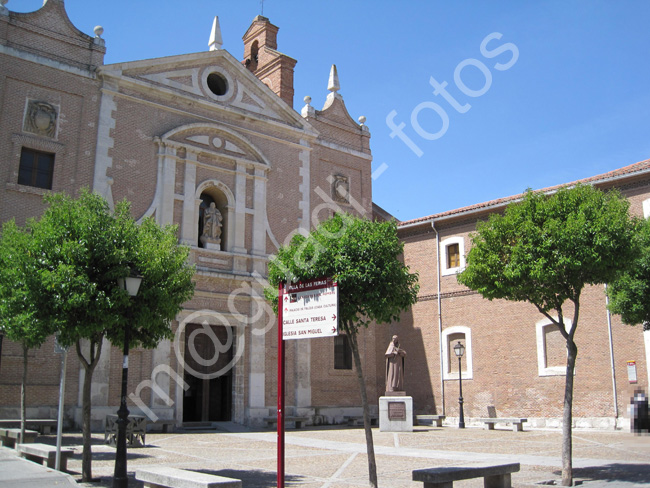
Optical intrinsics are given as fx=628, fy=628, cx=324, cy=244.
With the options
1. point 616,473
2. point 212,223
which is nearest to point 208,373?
point 212,223

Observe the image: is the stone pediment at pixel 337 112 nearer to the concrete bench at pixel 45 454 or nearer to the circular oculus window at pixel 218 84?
the circular oculus window at pixel 218 84

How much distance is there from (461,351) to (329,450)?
10.4 m

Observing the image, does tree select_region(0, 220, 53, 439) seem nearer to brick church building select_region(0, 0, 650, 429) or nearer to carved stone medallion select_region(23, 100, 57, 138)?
brick church building select_region(0, 0, 650, 429)

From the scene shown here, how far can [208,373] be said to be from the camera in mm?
21234

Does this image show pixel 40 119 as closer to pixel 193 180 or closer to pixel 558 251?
pixel 193 180

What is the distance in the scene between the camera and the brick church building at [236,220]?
1858cm

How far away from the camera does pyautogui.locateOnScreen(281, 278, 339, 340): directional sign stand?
786 centimetres

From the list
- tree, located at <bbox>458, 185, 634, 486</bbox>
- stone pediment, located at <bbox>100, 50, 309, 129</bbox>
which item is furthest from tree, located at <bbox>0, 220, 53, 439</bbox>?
stone pediment, located at <bbox>100, 50, 309, 129</bbox>

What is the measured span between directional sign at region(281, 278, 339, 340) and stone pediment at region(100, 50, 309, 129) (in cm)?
1456

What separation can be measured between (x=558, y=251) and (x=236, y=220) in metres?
13.6

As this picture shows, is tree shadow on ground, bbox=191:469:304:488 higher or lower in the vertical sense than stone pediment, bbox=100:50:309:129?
lower

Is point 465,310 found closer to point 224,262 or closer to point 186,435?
point 224,262

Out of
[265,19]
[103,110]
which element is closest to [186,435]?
[103,110]

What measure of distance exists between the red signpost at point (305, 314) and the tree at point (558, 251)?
428 cm
